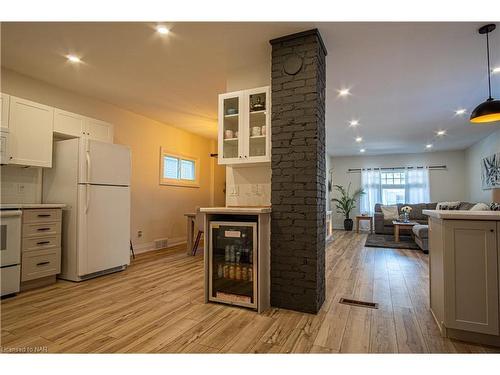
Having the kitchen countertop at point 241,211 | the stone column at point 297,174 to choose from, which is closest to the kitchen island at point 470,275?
the stone column at point 297,174

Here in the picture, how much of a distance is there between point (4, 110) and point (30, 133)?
1.03 feet

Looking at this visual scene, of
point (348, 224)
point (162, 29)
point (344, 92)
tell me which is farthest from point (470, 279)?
point (348, 224)

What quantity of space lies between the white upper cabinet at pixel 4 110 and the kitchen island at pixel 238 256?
2.37 meters

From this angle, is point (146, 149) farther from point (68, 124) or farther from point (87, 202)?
point (87, 202)

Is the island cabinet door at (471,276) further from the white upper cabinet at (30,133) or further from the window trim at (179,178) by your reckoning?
the window trim at (179,178)

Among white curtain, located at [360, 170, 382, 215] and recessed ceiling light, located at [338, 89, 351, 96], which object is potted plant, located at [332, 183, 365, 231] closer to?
white curtain, located at [360, 170, 382, 215]

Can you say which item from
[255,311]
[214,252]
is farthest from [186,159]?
[255,311]

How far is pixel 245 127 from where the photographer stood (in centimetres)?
283

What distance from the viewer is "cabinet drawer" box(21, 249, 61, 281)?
288 cm

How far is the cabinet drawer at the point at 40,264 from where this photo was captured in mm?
2881

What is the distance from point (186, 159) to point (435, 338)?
5.37m

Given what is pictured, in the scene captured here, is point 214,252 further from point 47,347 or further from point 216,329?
point 47,347

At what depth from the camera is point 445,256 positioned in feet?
6.12
